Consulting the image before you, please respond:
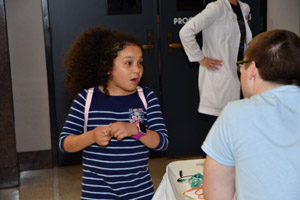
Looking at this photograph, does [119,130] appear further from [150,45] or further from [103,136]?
[150,45]

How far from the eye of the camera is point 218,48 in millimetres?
3590

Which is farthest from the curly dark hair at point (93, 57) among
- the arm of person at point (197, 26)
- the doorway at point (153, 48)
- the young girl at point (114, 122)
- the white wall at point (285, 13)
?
the white wall at point (285, 13)

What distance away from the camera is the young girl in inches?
69.8

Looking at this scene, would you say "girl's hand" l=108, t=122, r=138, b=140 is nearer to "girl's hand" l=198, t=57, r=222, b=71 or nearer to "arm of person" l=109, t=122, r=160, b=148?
"arm of person" l=109, t=122, r=160, b=148

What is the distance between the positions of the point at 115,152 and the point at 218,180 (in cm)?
67

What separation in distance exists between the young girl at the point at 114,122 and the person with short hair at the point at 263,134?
21.4 inches

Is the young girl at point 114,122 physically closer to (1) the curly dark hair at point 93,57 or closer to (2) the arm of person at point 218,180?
(1) the curly dark hair at point 93,57

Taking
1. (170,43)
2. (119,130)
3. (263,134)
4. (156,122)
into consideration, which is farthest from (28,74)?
(263,134)

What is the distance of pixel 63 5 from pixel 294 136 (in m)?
3.56

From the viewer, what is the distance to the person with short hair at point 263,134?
113 centimetres

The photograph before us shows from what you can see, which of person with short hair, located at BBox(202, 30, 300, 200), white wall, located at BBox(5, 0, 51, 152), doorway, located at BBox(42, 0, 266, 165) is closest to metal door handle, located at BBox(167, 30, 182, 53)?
doorway, located at BBox(42, 0, 266, 165)

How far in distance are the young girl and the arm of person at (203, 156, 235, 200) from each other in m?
0.51

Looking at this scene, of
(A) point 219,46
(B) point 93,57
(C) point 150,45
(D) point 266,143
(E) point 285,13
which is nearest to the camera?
(D) point 266,143

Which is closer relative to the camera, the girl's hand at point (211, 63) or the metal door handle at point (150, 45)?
the girl's hand at point (211, 63)
